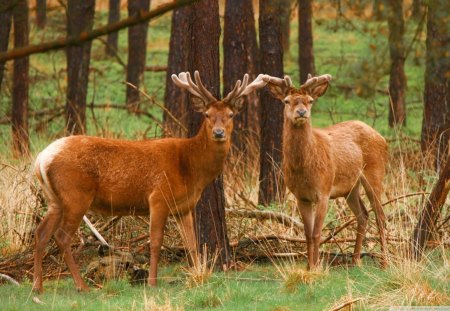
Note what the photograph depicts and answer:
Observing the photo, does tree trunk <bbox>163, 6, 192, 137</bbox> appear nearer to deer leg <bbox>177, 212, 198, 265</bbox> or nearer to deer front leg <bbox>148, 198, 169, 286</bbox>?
deer leg <bbox>177, 212, 198, 265</bbox>

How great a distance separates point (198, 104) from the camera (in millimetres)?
9797

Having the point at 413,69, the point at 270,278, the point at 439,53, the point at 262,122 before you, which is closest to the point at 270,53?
the point at 262,122

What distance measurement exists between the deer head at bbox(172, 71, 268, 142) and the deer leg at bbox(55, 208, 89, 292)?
150cm

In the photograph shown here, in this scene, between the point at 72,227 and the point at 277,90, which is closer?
the point at 72,227

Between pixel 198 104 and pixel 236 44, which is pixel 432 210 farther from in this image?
pixel 236 44

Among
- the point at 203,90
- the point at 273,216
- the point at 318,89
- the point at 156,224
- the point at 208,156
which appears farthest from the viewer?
the point at 273,216

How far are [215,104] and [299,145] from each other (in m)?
1.05

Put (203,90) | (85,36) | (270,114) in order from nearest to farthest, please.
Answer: (85,36)
(203,90)
(270,114)

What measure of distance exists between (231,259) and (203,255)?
15.9 inches

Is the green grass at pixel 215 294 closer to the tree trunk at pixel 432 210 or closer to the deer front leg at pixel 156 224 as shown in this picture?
the deer front leg at pixel 156 224

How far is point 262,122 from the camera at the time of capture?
13.7 meters

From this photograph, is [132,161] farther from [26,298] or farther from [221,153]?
[26,298]

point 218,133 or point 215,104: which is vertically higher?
point 215,104

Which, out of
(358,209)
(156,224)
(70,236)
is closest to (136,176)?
(156,224)
